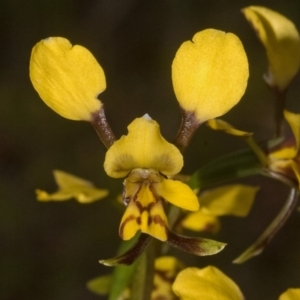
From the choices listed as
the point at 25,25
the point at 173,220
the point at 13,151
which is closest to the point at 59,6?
the point at 25,25

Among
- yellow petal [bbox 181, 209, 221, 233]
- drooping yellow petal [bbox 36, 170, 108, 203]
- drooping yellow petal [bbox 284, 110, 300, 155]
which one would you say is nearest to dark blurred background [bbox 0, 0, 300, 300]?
yellow petal [bbox 181, 209, 221, 233]

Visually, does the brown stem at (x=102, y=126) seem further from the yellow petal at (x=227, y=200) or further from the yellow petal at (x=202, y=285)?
the yellow petal at (x=227, y=200)

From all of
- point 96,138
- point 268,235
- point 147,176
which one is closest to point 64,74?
point 147,176

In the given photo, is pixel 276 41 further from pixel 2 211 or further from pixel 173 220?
pixel 2 211

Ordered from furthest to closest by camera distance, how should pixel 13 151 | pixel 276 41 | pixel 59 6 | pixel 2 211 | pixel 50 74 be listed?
pixel 59 6 < pixel 13 151 < pixel 2 211 < pixel 276 41 < pixel 50 74

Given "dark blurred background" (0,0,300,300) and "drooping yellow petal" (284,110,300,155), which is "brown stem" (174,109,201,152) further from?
"dark blurred background" (0,0,300,300)
